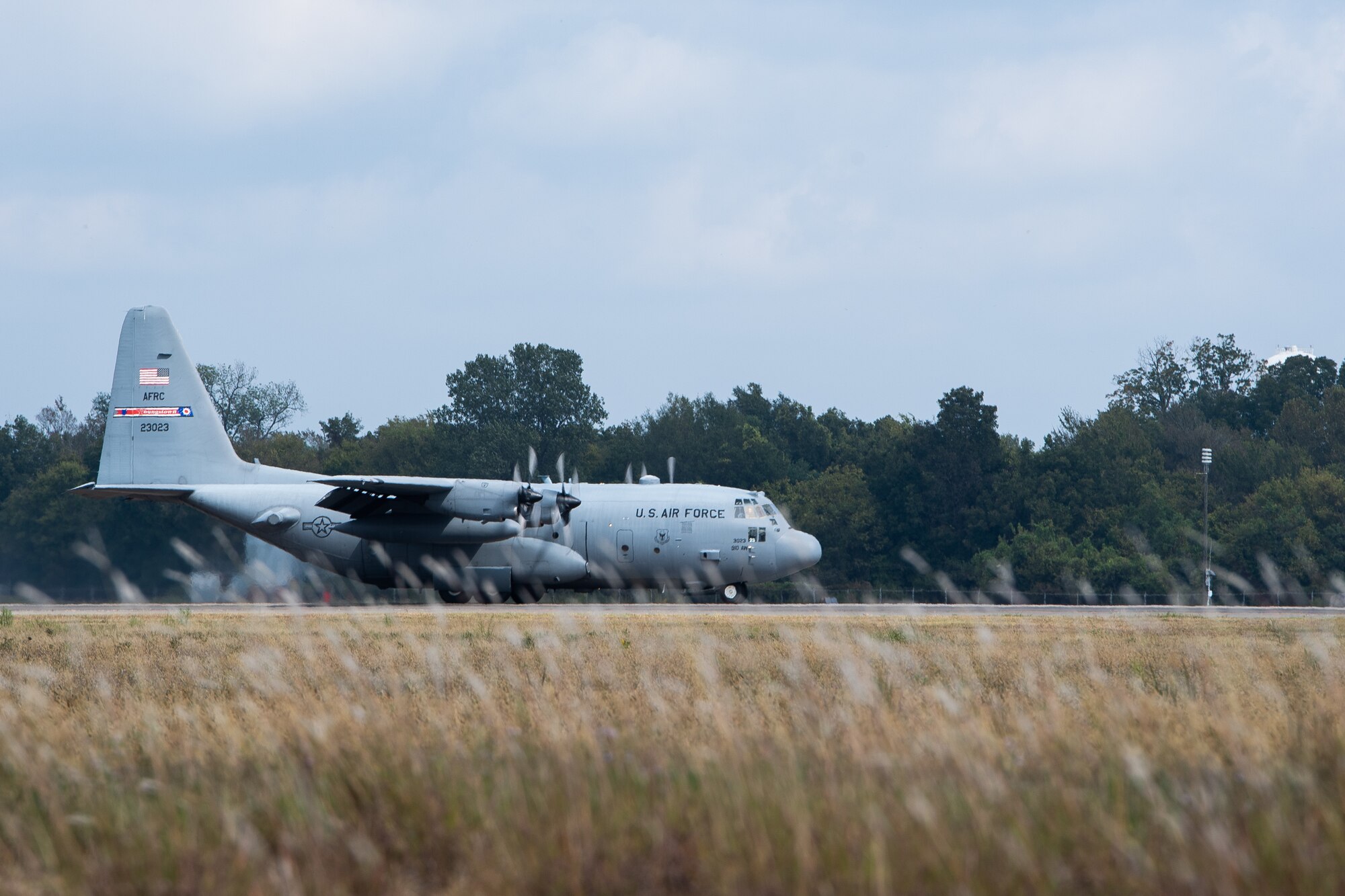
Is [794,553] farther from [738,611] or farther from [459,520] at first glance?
[459,520]

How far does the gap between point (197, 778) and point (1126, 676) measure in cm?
1104

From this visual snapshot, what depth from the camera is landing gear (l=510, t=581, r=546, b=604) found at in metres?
41.2

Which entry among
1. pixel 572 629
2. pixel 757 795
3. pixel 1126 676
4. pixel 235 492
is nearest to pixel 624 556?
pixel 235 492

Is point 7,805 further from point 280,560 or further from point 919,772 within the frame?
point 280,560

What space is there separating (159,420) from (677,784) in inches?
1533

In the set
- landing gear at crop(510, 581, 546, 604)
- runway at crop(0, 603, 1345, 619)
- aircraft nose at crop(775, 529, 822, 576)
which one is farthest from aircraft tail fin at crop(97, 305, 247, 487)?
aircraft nose at crop(775, 529, 822, 576)

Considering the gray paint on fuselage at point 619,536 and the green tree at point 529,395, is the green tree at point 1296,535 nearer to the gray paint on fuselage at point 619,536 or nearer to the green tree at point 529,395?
the gray paint on fuselage at point 619,536

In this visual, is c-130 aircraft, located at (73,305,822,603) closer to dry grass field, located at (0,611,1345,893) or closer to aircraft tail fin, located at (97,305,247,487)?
aircraft tail fin, located at (97,305,247,487)

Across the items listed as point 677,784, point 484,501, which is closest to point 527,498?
point 484,501

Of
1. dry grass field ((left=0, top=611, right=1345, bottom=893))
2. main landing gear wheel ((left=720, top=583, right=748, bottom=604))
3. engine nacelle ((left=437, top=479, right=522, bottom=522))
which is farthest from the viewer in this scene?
main landing gear wheel ((left=720, top=583, right=748, bottom=604))

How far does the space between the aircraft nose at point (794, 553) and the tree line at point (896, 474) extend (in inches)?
320

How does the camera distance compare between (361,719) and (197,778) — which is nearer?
(197,778)

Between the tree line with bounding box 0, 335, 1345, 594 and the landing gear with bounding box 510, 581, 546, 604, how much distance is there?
14728 mm

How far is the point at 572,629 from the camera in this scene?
83.8 ft
